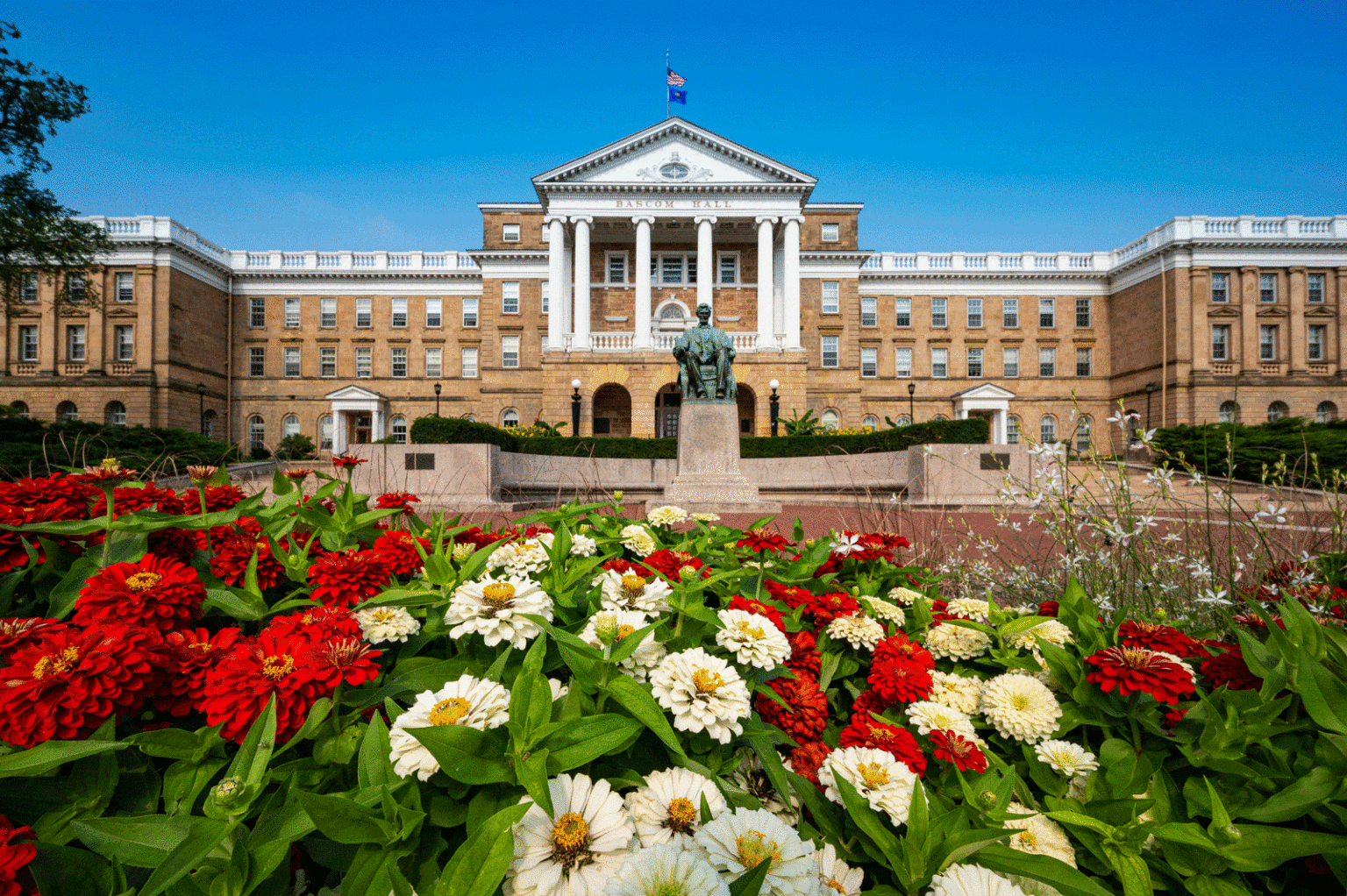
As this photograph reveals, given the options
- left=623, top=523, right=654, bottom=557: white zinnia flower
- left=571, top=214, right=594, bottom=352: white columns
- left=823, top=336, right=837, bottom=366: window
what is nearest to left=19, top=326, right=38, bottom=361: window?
left=571, top=214, right=594, bottom=352: white columns

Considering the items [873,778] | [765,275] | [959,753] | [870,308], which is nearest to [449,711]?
[873,778]

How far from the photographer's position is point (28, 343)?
3834cm

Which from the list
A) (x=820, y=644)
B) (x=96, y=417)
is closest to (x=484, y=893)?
(x=820, y=644)

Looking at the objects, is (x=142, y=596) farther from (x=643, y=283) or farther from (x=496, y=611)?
(x=643, y=283)

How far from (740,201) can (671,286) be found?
242 inches

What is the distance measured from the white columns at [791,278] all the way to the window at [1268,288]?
101ft

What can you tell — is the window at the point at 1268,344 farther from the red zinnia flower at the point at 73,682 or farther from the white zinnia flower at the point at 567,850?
the red zinnia flower at the point at 73,682

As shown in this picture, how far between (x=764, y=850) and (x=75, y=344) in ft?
175

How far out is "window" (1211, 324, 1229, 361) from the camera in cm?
3778

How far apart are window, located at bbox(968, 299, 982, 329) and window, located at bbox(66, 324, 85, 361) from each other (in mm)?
57937

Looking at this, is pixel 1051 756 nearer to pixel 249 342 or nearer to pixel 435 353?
pixel 435 353

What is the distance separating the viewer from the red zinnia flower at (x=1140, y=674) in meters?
1.27

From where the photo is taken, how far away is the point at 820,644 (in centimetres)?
179

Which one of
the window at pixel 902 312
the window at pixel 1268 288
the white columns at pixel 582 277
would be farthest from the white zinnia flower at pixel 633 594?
the window at pixel 1268 288
